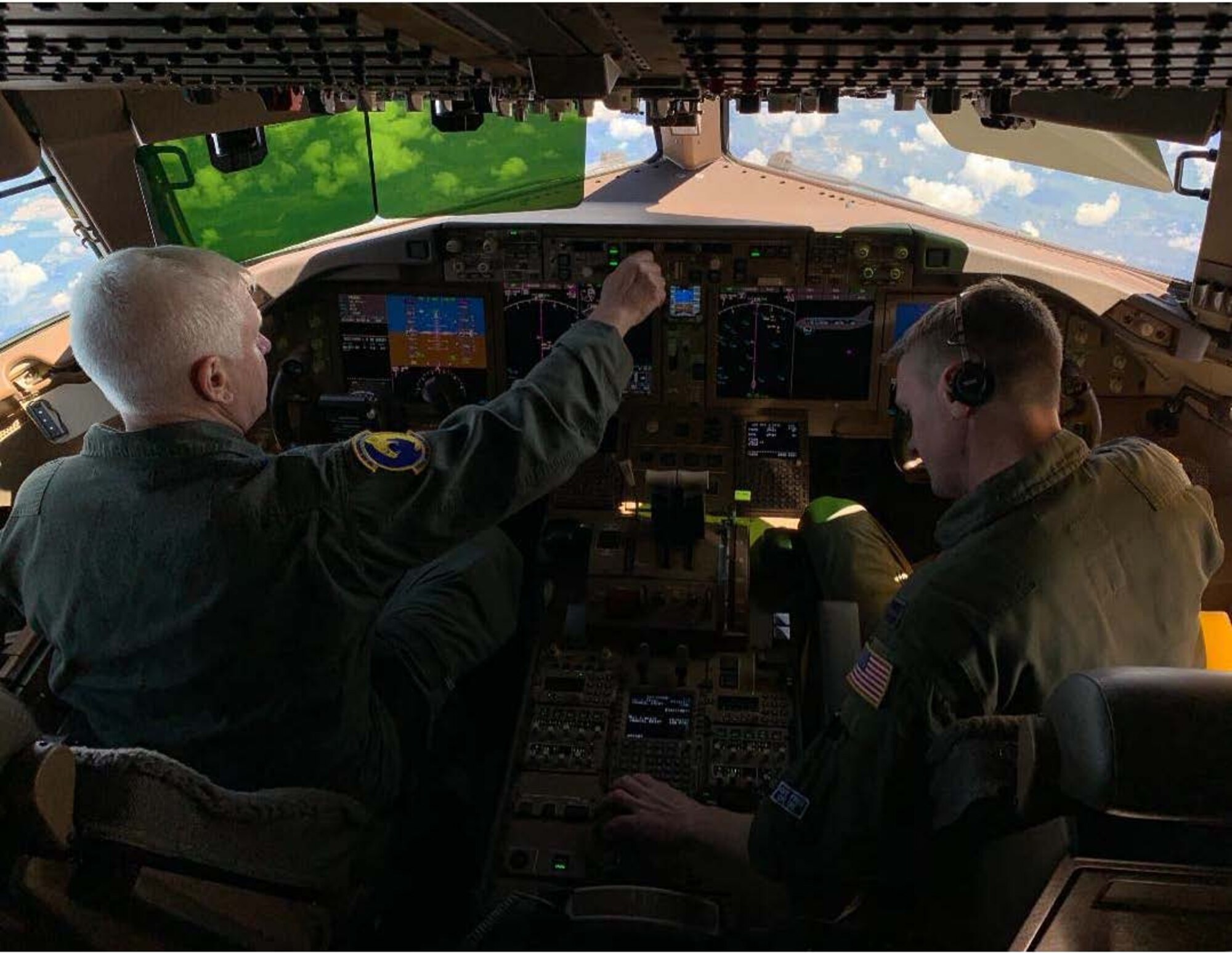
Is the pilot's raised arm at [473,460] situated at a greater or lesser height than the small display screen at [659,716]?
greater

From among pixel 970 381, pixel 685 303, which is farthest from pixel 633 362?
pixel 685 303

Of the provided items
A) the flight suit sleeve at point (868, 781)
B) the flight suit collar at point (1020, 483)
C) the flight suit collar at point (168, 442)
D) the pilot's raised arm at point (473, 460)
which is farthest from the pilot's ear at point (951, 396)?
the flight suit collar at point (168, 442)

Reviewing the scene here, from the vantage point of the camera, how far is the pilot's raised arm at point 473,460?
1.50 meters

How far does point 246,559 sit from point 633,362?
94 centimetres

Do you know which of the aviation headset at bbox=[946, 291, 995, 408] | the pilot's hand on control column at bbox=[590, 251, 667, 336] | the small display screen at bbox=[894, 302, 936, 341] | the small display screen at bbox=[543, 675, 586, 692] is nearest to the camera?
the aviation headset at bbox=[946, 291, 995, 408]

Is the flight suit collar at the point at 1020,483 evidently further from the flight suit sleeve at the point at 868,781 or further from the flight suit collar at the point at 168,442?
the flight suit collar at the point at 168,442

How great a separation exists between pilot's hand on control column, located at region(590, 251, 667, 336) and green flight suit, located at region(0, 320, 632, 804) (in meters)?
0.24

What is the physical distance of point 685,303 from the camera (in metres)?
Result: 3.31

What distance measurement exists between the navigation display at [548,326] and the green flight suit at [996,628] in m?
1.91

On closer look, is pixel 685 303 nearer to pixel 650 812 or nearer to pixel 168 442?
pixel 650 812

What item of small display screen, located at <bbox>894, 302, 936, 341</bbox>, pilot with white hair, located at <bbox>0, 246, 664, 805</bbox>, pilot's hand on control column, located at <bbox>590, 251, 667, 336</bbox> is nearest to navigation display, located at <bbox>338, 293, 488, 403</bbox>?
small display screen, located at <bbox>894, 302, 936, 341</bbox>

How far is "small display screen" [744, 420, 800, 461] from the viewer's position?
134 inches

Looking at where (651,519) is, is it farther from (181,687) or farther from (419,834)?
(181,687)

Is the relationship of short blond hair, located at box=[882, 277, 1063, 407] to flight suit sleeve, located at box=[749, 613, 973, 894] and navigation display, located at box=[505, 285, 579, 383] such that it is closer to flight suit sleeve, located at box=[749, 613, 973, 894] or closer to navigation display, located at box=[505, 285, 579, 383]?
flight suit sleeve, located at box=[749, 613, 973, 894]
